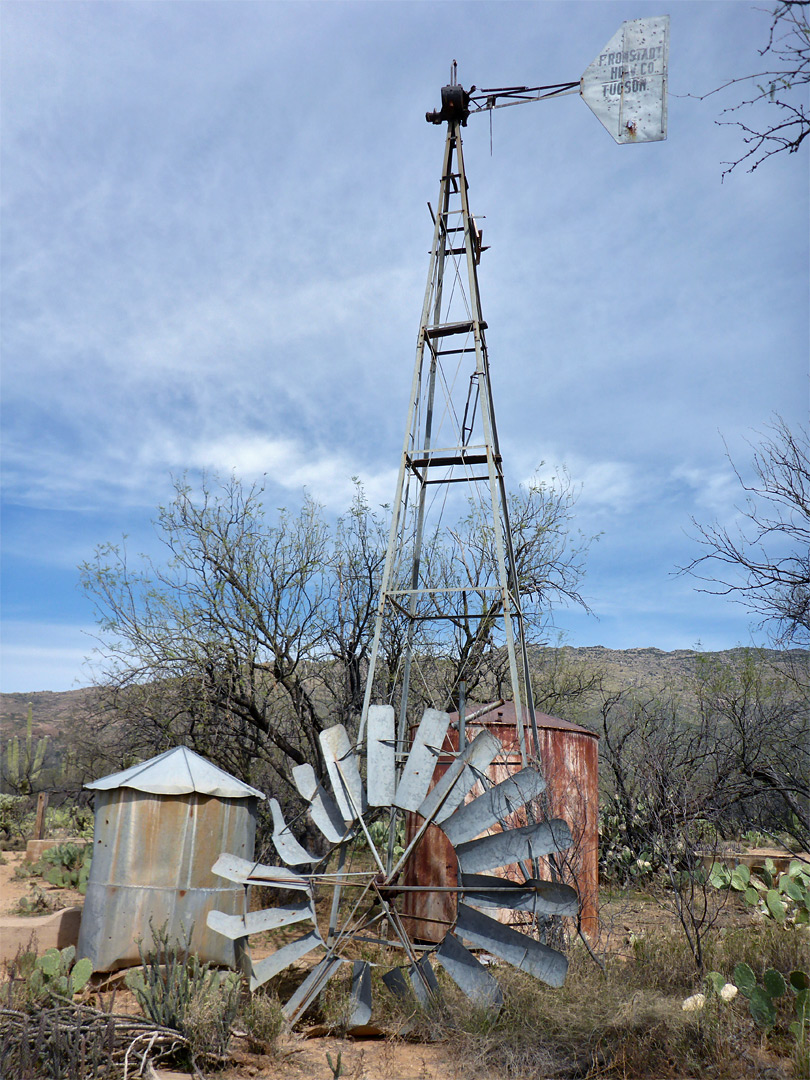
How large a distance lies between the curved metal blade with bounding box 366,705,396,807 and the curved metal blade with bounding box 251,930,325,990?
49.8 inches

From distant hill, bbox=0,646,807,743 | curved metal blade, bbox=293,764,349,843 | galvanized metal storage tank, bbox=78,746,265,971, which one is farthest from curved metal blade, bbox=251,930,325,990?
distant hill, bbox=0,646,807,743

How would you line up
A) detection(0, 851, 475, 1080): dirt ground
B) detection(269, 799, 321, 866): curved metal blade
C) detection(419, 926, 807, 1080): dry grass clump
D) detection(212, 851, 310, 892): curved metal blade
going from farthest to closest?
detection(269, 799, 321, 866): curved metal blade, detection(212, 851, 310, 892): curved metal blade, detection(0, 851, 475, 1080): dirt ground, detection(419, 926, 807, 1080): dry grass clump

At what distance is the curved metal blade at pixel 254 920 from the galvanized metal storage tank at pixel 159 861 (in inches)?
29.8

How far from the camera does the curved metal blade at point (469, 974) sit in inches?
247

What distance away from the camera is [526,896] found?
650 centimetres

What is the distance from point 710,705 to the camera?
1573 cm

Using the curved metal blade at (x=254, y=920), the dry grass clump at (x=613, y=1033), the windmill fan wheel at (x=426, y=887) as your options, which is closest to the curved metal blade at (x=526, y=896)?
the windmill fan wheel at (x=426, y=887)

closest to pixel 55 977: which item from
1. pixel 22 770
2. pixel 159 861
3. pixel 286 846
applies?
pixel 159 861

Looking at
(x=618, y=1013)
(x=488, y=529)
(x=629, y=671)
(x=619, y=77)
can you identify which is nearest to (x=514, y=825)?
(x=618, y=1013)

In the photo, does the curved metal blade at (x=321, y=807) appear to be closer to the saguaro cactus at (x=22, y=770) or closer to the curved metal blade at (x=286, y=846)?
the curved metal blade at (x=286, y=846)

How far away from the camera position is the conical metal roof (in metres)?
7.95

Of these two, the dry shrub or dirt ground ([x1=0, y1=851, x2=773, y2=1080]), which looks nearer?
dirt ground ([x1=0, y1=851, x2=773, y2=1080])

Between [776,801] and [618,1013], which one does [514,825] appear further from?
[776,801]

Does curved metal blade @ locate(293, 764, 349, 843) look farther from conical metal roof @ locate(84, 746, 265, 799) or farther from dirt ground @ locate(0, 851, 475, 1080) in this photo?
dirt ground @ locate(0, 851, 475, 1080)
